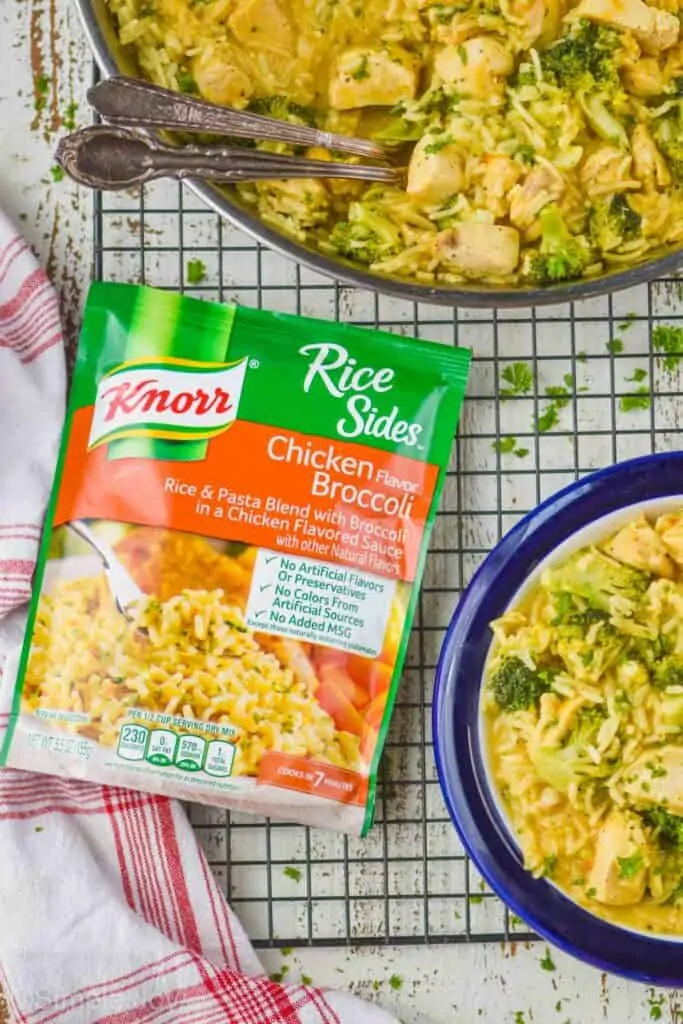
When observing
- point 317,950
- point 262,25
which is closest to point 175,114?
point 262,25

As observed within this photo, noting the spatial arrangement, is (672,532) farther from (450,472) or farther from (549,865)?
(549,865)

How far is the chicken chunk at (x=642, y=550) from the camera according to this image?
169 cm

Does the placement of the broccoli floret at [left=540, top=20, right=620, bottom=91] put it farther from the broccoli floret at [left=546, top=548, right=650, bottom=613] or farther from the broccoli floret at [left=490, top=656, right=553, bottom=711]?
the broccoli floret at [left=490, top=656, right=553, bottom=711]

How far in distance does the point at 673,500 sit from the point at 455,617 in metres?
0.33

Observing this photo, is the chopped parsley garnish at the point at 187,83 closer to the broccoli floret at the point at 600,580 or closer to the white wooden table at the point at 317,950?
the white wooden table at the point at 317,950

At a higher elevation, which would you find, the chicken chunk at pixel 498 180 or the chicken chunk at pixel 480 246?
the chicken chunk at pixel 498 180

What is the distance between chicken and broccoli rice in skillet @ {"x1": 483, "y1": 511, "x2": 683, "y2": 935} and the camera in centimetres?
166

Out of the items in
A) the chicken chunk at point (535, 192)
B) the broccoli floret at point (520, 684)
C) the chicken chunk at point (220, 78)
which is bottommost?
the broccoli floret at point (520, 684)

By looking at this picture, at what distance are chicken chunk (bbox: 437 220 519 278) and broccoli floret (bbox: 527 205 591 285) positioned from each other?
3 cm

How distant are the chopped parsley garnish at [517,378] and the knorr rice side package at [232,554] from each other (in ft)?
0.25

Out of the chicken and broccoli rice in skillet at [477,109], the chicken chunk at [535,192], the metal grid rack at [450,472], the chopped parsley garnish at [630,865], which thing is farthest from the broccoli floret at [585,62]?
the chopped parsley garnish at [630,865]

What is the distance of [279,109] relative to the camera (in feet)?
5.39

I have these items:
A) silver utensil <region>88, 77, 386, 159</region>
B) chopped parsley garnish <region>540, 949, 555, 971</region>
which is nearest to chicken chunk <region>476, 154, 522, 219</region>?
silver utensil <region>88, 77, 386, 159</region>

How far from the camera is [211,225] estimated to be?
1.90 meters
